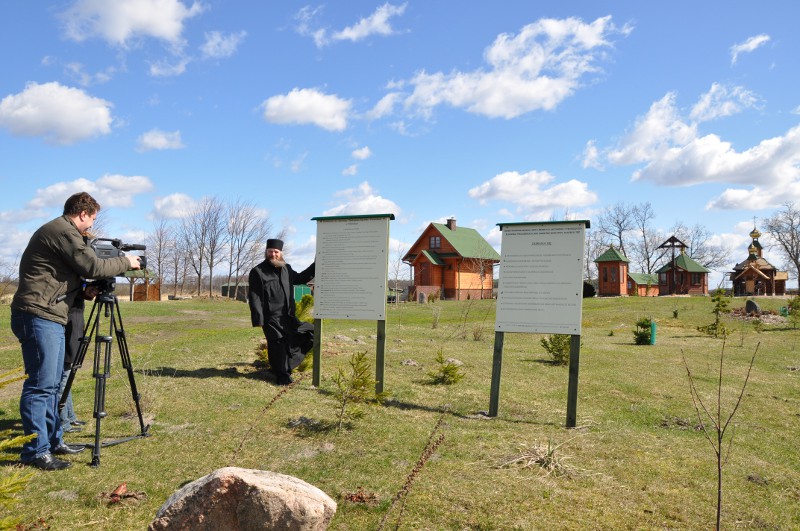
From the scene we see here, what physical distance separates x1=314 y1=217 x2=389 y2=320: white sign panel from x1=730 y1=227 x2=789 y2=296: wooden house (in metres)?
51.0

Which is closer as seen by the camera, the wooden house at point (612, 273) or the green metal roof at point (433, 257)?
the green metal roof at point (433, 257)

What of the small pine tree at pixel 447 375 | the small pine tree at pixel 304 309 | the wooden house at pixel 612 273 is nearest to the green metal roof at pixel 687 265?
the wooden house at pixel 612 273

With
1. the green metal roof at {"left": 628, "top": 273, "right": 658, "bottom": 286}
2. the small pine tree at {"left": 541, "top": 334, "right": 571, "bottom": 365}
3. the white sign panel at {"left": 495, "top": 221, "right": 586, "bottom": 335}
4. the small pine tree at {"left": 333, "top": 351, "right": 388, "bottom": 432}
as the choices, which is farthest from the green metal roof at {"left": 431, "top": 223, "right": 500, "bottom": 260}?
the small pine tree at {"left": 333, "top": 351, "right": 388, "bottom": 432}

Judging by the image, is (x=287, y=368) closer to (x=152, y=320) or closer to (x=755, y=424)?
(x=755, y=424)

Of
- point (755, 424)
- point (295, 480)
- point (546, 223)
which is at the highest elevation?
point (546, 223)

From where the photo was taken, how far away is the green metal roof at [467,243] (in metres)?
45.9

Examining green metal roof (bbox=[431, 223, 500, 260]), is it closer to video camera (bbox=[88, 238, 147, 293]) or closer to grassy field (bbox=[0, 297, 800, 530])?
grassy field (bbox=[0, 297, 800, 530])

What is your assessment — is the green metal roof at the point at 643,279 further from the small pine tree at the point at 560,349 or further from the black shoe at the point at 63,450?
the black shoe at the point at 63,450

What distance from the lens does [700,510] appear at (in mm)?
4102

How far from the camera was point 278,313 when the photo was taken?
7.93 metres

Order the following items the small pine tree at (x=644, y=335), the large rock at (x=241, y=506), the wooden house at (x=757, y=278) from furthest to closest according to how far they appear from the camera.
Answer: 1. the wooden house at (x=757, y=278)
2. the small pine tree at (x=644, y=335)
3. the large rock at (x=241, y=506)

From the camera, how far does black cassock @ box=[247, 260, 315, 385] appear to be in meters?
7.80

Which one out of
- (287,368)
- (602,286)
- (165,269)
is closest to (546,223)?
(287,368)

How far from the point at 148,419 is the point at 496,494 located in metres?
3.75
